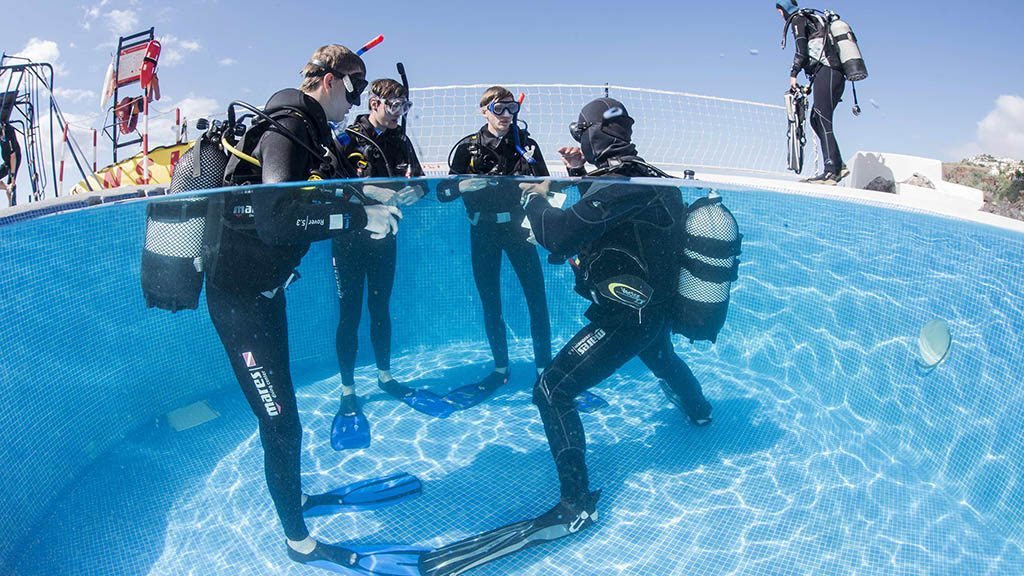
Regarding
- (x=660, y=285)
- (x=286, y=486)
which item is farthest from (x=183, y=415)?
(x=660, y=285)

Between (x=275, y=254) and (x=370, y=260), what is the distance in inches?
45.6

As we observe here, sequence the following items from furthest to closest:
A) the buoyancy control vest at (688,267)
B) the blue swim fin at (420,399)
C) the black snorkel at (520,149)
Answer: the black snorkel at (520,149) → the blue swim fin at (420,399) → the buoyancy control vest at (688,267)

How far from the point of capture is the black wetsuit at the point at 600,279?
10.2 ft

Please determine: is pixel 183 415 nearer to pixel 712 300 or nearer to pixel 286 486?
pixel 286 486

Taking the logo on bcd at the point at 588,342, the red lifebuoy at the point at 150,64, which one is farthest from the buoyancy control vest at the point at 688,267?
the red lifebuoy at the point at 150,64

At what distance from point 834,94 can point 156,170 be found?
30.3 ft

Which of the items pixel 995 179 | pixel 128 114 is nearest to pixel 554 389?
pixel 128 114

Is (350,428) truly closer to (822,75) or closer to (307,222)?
(307,222)

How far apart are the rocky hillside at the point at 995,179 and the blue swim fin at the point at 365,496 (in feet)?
30.5

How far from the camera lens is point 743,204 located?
13.9ft

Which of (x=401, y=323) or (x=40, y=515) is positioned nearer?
(x=40, y=515)

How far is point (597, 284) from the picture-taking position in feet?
10.7

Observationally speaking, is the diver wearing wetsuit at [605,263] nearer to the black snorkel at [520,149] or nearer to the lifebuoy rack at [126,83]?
the black snorkel at [520,149]

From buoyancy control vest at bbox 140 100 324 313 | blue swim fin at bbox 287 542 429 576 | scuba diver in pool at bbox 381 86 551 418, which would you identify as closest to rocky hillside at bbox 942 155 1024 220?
scuba diver in pool at bbox 381 86 551 418
